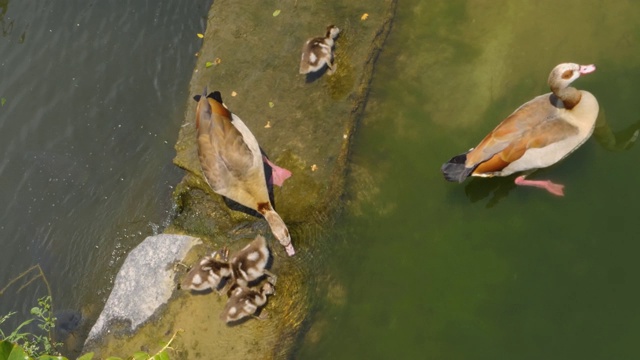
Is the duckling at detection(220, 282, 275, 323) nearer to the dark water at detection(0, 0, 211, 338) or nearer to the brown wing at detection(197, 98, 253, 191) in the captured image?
the brown wing at detection(197, 98, 253, 191)

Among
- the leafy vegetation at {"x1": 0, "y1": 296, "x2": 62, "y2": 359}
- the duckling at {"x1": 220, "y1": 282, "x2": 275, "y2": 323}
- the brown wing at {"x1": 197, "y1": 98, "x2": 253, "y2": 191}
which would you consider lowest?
the leafy vegetation at {"x1": 0, "y1": 296, "x2": 62, "y2": 359}

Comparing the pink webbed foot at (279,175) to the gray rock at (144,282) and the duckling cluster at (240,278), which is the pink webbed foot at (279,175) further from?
the gray rock at (144,282)

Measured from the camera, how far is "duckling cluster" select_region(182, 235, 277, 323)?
5.17 metres

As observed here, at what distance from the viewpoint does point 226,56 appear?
20.8ft

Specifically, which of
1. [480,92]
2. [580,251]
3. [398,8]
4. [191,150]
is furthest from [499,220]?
[191,150]

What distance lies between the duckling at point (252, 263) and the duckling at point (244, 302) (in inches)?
3.4

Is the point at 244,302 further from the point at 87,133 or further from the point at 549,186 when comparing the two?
the point at 87,133

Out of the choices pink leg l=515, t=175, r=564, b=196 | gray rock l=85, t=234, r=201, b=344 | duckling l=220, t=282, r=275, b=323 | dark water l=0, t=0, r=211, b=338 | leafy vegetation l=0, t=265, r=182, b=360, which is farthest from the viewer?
dark water l=0, t=0, r=211, b=338

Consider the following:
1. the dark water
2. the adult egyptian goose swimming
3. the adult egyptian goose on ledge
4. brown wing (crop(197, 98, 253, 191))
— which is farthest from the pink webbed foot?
the adult egyptian goose on ledge

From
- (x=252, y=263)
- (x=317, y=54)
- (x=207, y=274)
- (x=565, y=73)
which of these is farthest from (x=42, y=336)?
(x=565, y=73)

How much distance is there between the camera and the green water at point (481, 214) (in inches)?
195

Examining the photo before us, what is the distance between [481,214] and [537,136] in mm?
752

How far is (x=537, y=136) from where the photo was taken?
17.1ft

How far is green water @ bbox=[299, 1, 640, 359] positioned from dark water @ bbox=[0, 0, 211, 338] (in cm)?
213
